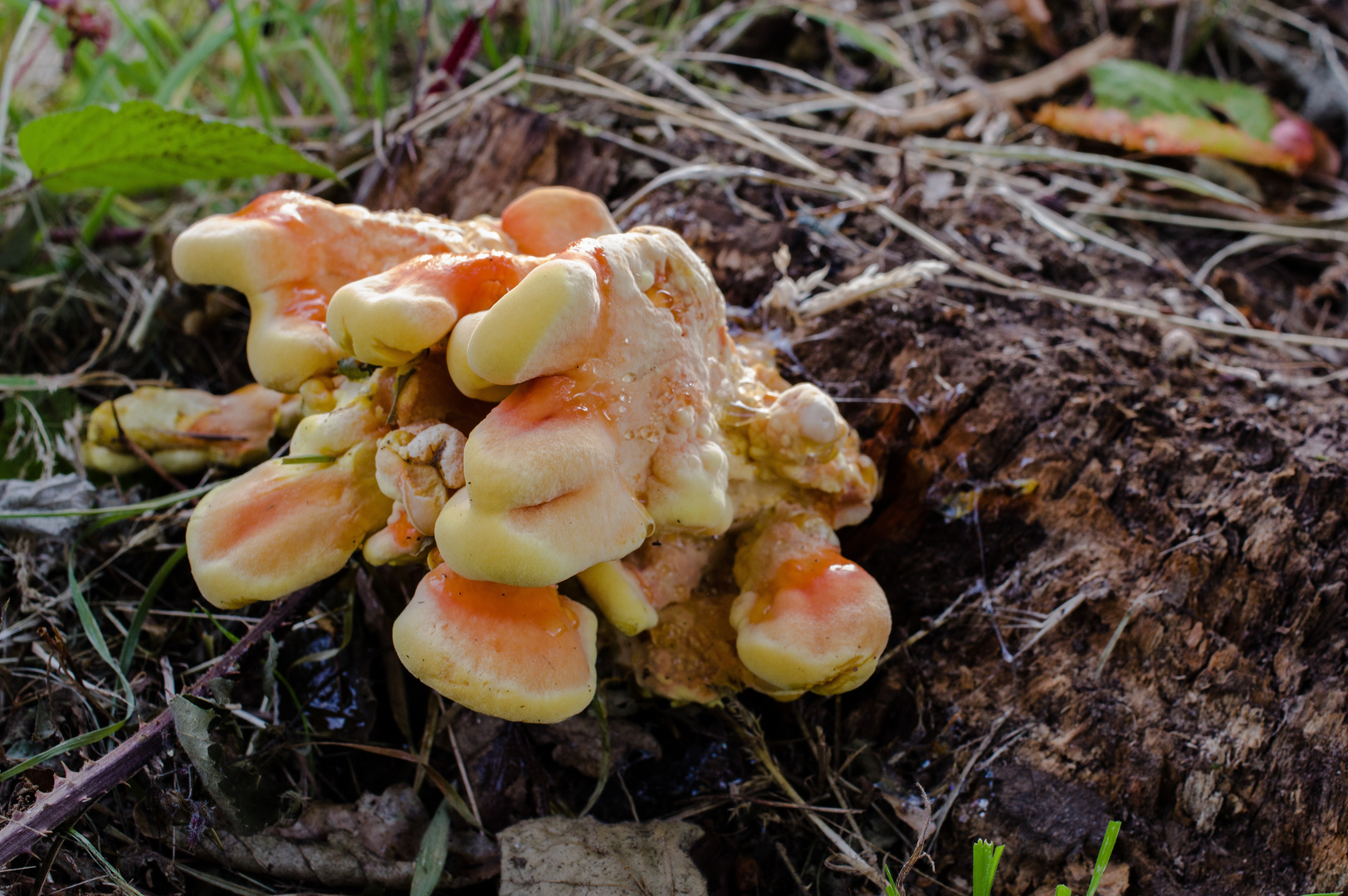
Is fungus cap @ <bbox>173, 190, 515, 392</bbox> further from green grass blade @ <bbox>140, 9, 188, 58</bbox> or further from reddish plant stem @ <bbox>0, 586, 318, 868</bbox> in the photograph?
green grass blade @ <bbox>140, 9, 188, 58</bbox>

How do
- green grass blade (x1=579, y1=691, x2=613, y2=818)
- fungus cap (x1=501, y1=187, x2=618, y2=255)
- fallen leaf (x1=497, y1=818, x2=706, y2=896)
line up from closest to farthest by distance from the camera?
fallen leaf (x1=497, y1=818, x2=706, y2=896), green grass blade (x1=579, y1=691, x2=613, y2=818), fungus cap (x1=501, y1=187, x2=618, y2=255)

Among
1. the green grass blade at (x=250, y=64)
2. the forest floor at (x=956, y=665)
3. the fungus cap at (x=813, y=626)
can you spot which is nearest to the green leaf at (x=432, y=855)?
the forest floor at (x=956, y=665)

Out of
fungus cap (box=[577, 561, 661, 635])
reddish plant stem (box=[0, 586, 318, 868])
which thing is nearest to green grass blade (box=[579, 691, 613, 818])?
fungus cap (box=[577, 561, 661, 635])

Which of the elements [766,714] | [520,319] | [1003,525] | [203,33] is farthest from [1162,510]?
[203,33]

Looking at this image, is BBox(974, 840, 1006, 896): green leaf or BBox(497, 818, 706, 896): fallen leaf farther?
BBox(497, 818, 706, 896): fallen leaf

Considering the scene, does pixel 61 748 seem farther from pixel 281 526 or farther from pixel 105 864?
pixel 281 526

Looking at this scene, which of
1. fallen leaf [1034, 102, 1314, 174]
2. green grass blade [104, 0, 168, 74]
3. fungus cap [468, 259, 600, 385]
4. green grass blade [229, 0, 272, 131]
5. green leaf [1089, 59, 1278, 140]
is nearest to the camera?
A: fungus cap [468, 259, 600, 385]

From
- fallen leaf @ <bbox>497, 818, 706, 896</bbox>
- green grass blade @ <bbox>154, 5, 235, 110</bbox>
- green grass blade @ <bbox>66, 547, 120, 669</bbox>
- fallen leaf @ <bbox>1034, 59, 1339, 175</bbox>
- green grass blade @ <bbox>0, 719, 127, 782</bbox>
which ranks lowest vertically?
fallen leaf @ <bbox>497, 818, 706, 896</bbox>
